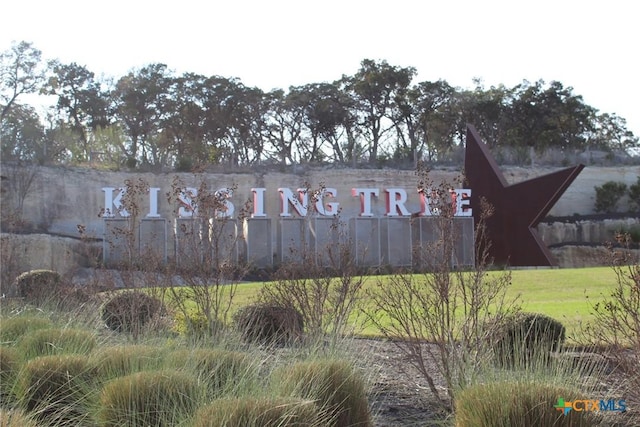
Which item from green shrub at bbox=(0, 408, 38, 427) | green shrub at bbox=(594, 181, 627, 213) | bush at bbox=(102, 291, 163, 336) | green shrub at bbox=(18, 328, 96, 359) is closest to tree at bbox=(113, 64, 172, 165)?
green shrub at bbox=(594, 181, 627, 213)

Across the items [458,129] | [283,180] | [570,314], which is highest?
[458,129]

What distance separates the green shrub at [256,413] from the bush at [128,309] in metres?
4.73

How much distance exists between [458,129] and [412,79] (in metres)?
4.20

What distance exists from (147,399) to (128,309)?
5.52 metres

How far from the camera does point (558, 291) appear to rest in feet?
53.4

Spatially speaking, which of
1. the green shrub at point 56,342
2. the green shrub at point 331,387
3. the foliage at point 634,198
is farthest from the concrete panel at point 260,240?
the green shrub at point 331,387

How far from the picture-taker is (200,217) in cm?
991

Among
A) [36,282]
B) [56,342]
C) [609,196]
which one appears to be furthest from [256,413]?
[609,196]

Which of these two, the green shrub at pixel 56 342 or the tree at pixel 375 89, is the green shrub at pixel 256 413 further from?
the tree at pixel 375 89

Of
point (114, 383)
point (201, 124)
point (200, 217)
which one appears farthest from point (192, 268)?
point (201, 124)

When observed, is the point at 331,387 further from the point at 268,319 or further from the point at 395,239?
the point at 395,239

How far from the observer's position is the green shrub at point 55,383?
18.4ft

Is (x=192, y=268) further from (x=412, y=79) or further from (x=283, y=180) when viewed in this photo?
(x=412, y=79)

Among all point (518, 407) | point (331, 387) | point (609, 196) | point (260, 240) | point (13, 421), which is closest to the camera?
point (13, 421)
